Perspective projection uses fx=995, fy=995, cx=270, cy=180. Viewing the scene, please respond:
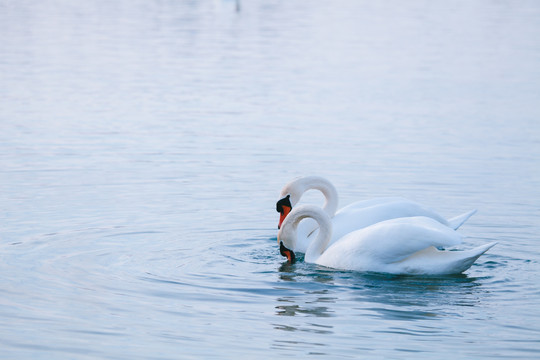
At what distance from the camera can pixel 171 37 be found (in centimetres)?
3238

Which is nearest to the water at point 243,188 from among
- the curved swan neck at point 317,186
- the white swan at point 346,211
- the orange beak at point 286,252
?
the orange beak at point 286,252

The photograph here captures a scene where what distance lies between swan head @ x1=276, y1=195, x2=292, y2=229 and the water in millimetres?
309

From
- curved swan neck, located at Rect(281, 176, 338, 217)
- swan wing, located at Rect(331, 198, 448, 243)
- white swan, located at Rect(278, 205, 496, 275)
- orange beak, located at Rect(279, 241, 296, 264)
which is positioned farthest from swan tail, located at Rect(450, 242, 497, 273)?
curved swan neck, located at Rect(281, 176, 338, 217)

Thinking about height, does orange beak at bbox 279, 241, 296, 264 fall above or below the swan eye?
below

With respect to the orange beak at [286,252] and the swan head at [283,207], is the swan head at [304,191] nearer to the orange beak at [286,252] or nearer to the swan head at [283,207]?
the swan head at [283,207]

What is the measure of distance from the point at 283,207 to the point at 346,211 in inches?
26.0

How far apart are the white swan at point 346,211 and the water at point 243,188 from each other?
1.42 ft

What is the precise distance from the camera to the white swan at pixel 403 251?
854 cm

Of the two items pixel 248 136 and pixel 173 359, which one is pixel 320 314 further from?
pixel 248 136

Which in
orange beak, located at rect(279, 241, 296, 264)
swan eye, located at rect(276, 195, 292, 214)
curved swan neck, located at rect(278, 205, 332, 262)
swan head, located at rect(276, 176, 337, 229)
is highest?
swan head, located at rect(276, 176, 337, 229)

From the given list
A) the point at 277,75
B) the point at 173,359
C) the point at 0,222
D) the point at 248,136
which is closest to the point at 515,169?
the point at 248,136

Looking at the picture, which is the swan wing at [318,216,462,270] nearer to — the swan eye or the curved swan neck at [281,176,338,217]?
the swan eye

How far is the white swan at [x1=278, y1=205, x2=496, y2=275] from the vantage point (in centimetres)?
854

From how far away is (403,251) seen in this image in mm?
8656
